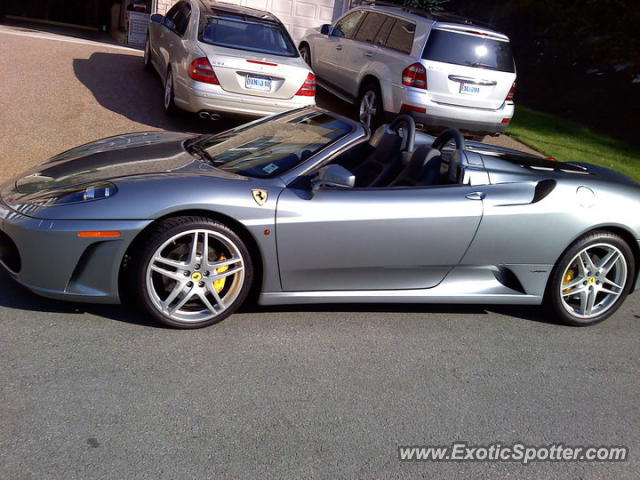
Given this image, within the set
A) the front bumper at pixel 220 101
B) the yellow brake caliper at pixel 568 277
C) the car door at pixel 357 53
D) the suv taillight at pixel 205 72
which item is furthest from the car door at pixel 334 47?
the yellow brake caliper at pixel 568 277

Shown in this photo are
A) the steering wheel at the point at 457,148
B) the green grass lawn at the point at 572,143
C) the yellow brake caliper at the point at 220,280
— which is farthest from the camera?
the green grass lawn at the point at 572,143

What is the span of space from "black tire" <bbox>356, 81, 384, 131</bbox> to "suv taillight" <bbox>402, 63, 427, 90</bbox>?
2.02ft

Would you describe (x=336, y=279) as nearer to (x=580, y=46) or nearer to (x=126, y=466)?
(x=126, y=466)

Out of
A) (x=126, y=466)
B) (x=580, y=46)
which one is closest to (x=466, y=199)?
(x=126, y=466)

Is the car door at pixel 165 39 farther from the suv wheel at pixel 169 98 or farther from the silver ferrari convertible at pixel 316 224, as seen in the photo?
the silver ferrari convertible at pixel 316 224

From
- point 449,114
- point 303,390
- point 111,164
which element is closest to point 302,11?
point 449,114

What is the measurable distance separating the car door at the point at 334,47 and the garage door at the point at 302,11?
4.29 metres

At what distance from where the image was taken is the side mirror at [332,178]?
4.72m

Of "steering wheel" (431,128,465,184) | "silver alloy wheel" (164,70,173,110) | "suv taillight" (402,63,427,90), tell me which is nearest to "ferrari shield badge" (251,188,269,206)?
"steering wheel" (431,128,465,184)

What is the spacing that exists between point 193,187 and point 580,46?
15.7m

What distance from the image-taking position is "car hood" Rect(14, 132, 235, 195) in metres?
4.75

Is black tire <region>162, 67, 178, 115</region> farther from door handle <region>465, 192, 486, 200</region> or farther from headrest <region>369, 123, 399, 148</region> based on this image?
door handle <region>465, 192, 486, 200</region>

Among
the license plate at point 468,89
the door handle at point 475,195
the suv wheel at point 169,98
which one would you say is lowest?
the suv wheel at point 169,98

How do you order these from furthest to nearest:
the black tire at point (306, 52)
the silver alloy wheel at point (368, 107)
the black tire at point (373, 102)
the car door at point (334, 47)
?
the black tire at point (306, 52), the car door at point (334, 47), the silver alloy wheel at point (368, 107), the black tire at point (373, 102)
